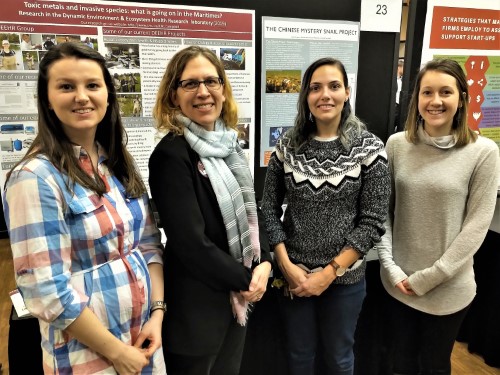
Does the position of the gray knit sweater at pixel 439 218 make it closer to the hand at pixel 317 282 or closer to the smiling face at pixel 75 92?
the hand at pixel 317 282

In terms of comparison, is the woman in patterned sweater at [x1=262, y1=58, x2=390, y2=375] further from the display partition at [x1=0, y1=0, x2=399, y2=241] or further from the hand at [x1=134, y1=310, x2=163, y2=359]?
the display partition at [x1=0, y1=0, x2=399, y2=241]

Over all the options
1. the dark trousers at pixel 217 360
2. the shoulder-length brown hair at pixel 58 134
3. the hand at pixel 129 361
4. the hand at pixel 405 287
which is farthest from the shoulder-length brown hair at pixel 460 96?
the hand at pixel 129 361

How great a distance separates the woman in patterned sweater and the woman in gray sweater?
0.18 meters

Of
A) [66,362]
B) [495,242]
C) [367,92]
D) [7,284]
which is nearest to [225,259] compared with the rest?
[66,362]

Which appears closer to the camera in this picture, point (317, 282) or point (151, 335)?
point (151, 335)

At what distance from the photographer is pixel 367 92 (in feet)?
7.60

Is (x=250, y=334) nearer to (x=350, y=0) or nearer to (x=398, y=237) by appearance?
(x=398, y=237)

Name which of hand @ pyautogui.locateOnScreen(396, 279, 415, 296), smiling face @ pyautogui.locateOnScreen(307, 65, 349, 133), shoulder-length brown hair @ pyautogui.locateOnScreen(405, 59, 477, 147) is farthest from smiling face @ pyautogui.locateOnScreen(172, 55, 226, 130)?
hand @ pyautogui.locateOnScreen(396, 279, 415, 296)

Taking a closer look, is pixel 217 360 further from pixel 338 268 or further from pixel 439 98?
pixel 439 98

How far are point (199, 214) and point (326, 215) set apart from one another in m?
0.49

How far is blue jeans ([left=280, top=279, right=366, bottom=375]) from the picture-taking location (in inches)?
56.4

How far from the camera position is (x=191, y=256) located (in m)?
1.10

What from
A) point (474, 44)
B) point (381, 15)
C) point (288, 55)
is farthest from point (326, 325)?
point (474, 44)

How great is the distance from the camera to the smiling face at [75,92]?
95 cm
